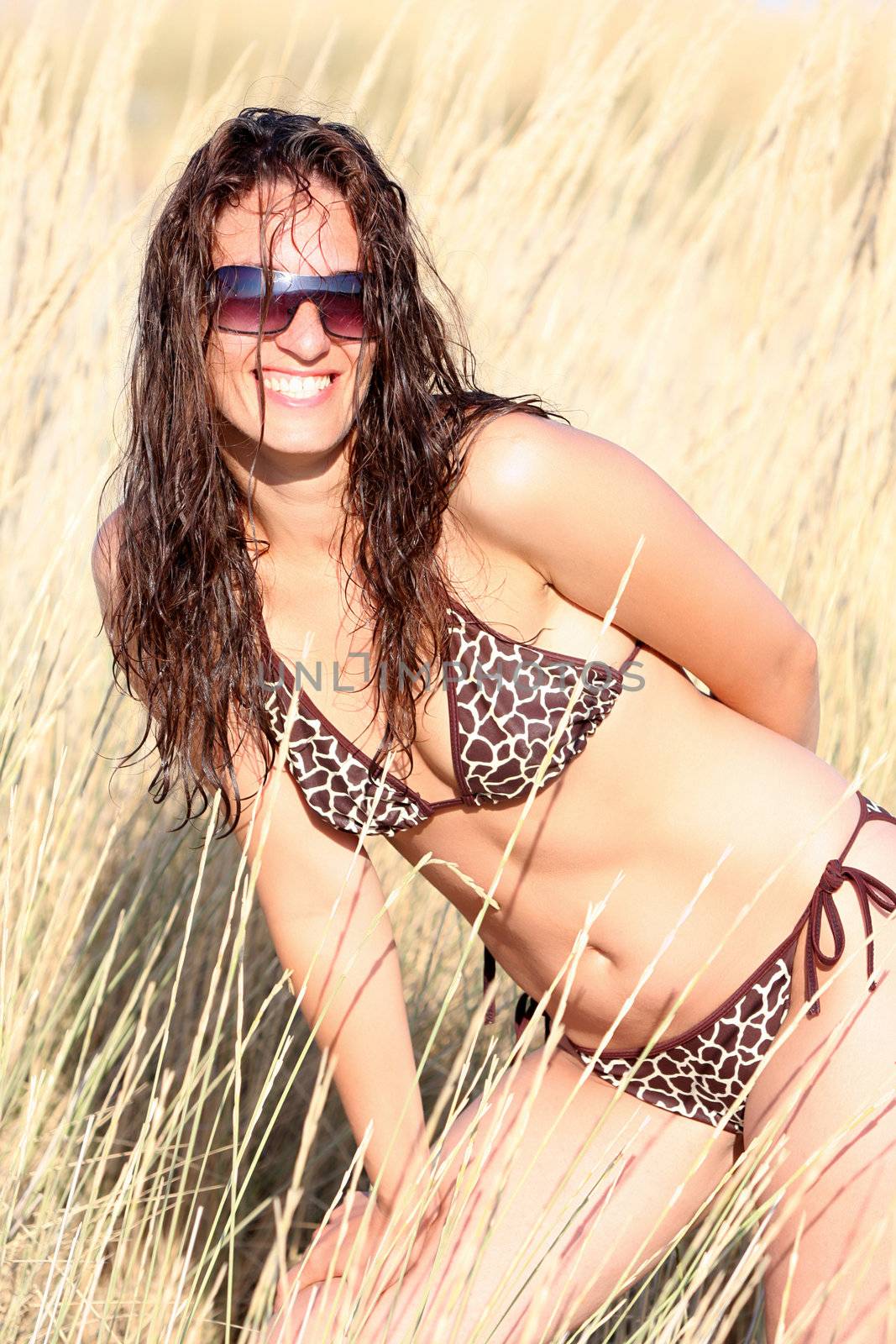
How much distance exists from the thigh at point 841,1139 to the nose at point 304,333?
0.82m

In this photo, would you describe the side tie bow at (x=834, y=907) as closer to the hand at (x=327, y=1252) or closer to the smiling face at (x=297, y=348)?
the hand at (x=327, y=1252)

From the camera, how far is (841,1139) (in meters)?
1.30

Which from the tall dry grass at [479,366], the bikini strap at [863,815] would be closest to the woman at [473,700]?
the bikini strap at [863,815]

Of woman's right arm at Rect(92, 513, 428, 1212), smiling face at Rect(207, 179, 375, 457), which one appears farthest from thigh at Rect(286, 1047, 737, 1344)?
smiling face at Rect(207, 179, 375, 457)

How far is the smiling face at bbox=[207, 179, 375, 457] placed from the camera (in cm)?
139

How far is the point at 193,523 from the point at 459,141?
151 centimetres

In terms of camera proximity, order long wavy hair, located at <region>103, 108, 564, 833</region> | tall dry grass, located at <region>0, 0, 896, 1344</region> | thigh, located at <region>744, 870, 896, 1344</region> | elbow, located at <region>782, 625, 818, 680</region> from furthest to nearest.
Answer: tall dry grass, located at <region>0, 0, 896, 1344</region>, elbow, located at <region>782, 625, 818, 680</region>, long wavy hair, located at <region>103, 108, 564, 833</region>, thigh, located at <region>744, 870, 896, 1344</region>

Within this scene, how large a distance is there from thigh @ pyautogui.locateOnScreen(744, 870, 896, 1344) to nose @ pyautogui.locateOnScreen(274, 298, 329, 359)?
821 mm

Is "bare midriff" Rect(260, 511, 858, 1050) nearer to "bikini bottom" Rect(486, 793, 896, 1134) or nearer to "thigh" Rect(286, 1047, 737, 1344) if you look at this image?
"bikini bottom" Rect(486, 793, 896, 1134)

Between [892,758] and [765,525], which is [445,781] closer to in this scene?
[892,758]

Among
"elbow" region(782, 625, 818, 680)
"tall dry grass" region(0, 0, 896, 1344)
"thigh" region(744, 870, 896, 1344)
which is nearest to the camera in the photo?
"thigh" region(744, 870, 896, 1344)

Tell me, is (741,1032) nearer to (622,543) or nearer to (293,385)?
(622,543)

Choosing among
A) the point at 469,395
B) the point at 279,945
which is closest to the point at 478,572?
the point at 469,395

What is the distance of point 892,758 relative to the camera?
8.38 ft
